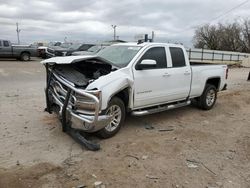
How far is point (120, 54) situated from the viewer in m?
7.17

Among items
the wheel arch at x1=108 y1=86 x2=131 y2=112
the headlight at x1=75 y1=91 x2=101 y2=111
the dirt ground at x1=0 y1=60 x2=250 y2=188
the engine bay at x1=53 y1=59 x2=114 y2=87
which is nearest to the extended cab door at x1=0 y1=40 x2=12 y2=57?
the dirt ground at x1=0 y1=60 x2=250 y2=188

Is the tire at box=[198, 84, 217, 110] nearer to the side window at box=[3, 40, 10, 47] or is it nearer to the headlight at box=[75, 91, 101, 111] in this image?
the headlight at box=[75, 91, 101, 111]

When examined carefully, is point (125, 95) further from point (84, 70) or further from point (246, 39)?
point (246, 39)

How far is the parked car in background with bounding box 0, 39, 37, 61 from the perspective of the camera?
84.2ft

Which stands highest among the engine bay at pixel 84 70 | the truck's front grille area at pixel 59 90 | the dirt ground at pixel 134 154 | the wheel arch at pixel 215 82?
the engine bay at pixel 84 70

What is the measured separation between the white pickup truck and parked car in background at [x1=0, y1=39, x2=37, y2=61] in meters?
20.3

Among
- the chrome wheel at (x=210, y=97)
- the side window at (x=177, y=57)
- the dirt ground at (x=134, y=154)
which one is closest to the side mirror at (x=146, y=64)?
the side window at (x=177, y=57)

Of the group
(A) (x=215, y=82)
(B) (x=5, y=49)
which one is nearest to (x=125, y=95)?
(A) (x=215, y=82)

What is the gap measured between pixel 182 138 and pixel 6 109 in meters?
4.53

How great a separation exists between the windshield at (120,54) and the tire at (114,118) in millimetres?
890

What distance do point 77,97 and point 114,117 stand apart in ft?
3.09

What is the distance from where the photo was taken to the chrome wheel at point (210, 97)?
8930mm

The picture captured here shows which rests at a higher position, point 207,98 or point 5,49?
point 5,49

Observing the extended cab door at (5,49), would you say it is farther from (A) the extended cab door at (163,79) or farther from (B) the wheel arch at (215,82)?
(A) the extended cab door at (163,79)
